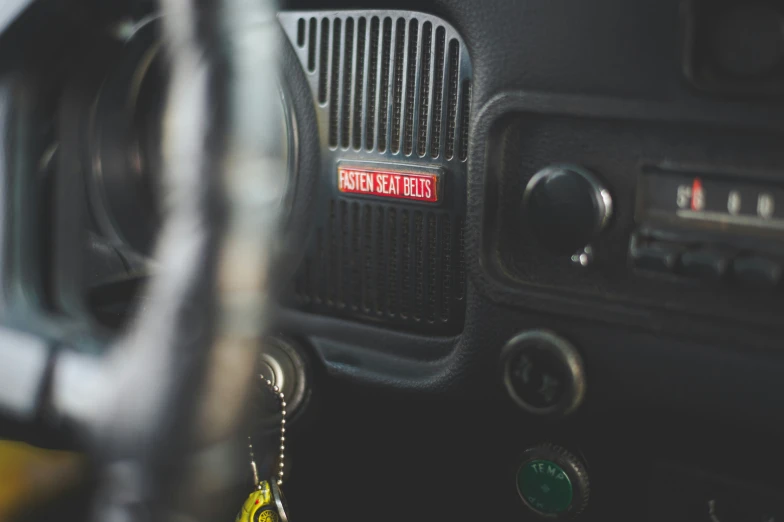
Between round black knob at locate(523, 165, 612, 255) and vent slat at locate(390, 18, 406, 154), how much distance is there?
0.16 m

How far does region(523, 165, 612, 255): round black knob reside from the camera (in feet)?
2.32

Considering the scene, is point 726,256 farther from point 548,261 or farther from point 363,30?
point 363,30

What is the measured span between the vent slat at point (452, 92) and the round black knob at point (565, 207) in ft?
0.33

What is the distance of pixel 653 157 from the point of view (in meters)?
0.68

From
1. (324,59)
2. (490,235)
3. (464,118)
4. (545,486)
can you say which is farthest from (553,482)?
(324,59)

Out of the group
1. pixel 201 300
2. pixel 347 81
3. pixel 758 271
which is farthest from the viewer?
pixel 347 81

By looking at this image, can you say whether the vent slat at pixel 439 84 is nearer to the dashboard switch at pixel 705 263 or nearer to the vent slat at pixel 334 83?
the vent slat at pixel 334 83

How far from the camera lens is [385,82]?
84 centimetres

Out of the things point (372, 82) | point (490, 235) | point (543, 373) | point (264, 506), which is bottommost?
point (264, 506)

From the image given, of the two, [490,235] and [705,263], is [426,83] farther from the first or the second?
[705,263]

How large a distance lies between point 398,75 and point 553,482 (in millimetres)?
394

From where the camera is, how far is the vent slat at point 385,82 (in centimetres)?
84

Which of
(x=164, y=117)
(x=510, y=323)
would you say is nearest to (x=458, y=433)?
(x=510, y=323)

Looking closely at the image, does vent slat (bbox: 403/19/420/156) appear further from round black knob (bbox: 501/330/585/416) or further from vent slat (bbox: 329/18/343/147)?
round black knob (bbox: 501/330/585/416)
